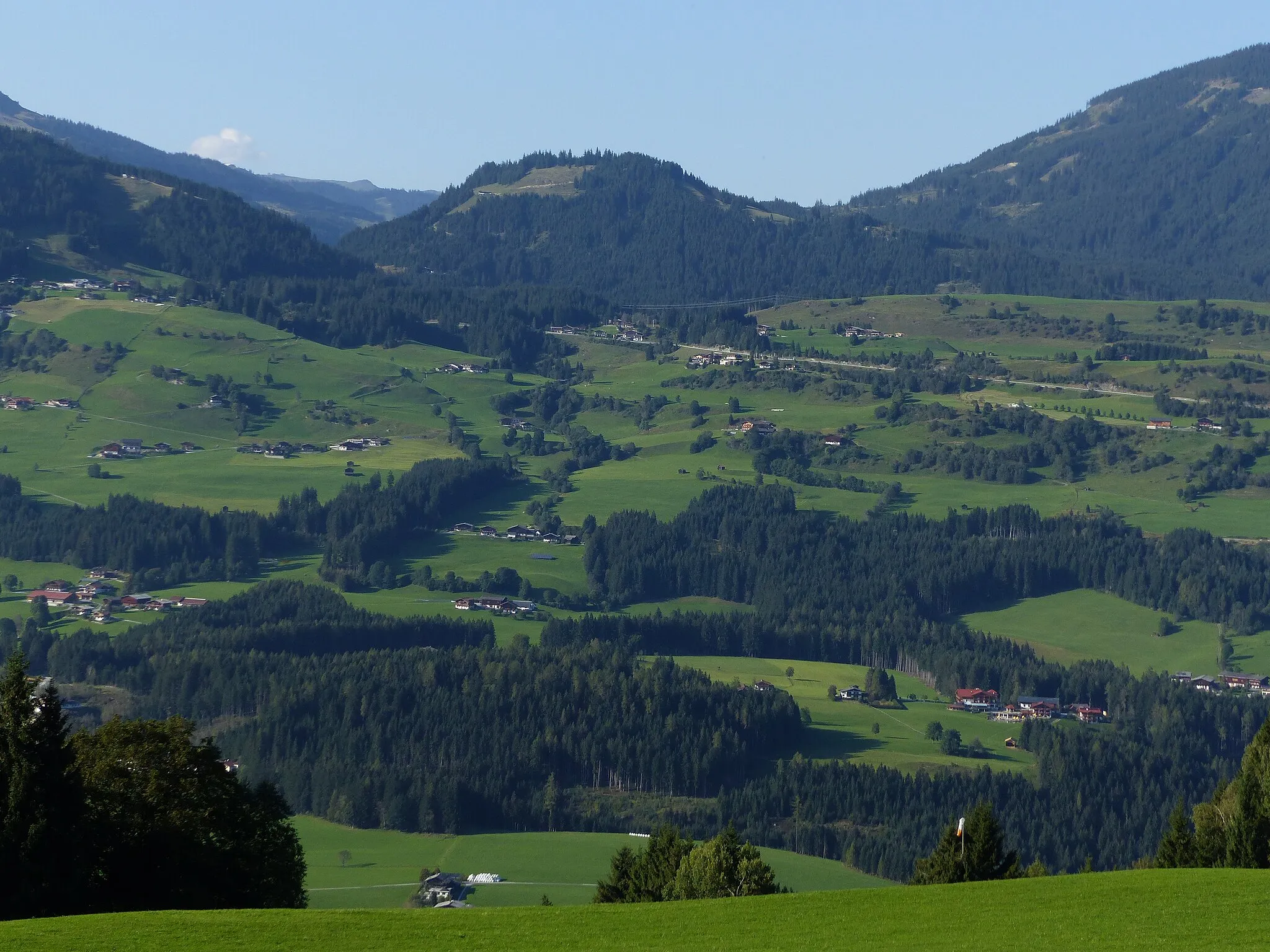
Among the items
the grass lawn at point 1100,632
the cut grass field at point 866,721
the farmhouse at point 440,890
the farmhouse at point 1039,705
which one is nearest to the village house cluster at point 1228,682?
the grass lawn at point 1100,632

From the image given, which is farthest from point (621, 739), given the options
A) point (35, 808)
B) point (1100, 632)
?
point (35, 808)

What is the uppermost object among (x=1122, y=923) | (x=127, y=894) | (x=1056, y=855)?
(x=1122, y=923)

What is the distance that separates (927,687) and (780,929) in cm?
11720

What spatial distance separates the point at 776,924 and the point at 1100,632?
5487 inches

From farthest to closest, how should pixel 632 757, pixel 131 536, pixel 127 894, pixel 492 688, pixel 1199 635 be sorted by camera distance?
pixel 131 536 → pixel 1199 635 → pixel 492 688 → pixel 632 757 → pixel 127 894

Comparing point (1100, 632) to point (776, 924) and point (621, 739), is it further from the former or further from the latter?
point (776, 924)

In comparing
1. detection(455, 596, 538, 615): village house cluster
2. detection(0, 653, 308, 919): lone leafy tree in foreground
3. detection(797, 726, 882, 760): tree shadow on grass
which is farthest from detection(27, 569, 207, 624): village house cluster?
detection(0, 653, 308, 919): lone leafy tree in foreground

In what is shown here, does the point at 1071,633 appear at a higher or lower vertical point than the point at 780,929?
lower

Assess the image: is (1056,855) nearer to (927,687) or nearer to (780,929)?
(927,687)

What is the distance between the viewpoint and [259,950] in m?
39.6

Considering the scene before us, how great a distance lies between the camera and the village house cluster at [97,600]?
168m

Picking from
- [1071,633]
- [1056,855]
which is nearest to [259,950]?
[1056,855]

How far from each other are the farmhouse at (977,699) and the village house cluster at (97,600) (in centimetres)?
6900

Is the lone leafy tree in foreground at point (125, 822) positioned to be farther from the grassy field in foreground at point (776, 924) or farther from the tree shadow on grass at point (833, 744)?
the tree shadow on grass at point (833, 744)
